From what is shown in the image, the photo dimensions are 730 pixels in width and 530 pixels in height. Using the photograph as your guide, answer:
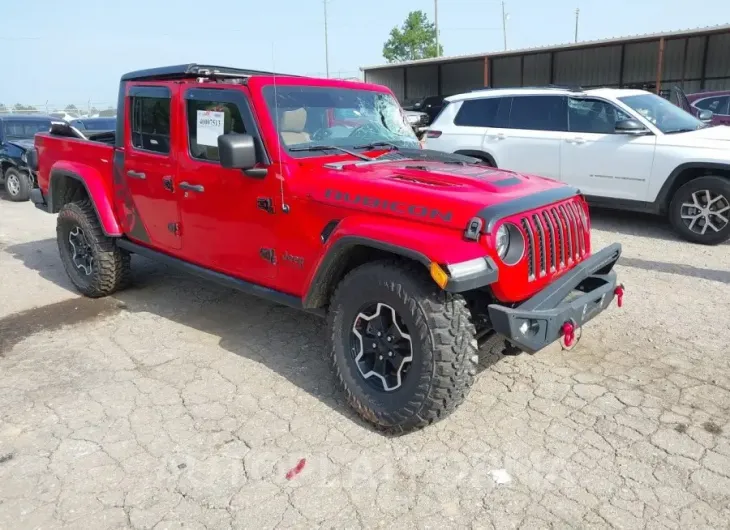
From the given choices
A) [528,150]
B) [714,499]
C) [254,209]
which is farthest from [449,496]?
[528,150]

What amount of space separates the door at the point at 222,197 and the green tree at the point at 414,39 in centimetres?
5348

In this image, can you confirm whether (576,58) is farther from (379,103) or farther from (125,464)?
(125,464)

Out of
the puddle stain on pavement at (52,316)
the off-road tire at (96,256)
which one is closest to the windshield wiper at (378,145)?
the off-road tire at (96,256)

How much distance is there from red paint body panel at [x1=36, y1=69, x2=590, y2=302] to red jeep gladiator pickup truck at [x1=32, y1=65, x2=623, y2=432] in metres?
0.01

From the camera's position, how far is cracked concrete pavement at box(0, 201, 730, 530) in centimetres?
268

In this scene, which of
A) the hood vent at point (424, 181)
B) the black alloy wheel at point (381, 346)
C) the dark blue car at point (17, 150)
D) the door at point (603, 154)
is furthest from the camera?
the dark blue car at point (17, 150)

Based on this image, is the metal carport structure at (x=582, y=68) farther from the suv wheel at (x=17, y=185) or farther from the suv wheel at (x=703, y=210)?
the suv wheel at (x=17, y=185)

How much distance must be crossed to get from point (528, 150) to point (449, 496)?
6.26 m

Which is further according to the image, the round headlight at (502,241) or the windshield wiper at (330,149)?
the windshield wiper at (330,149)

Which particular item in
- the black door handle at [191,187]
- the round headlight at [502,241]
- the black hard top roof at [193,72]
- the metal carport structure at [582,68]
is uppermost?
the metal carport structure at [582,68]

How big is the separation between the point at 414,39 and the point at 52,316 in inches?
2160

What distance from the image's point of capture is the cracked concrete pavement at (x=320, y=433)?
2.68m

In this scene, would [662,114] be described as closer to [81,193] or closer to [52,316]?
[81,193]

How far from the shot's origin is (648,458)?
2977 millimetres
